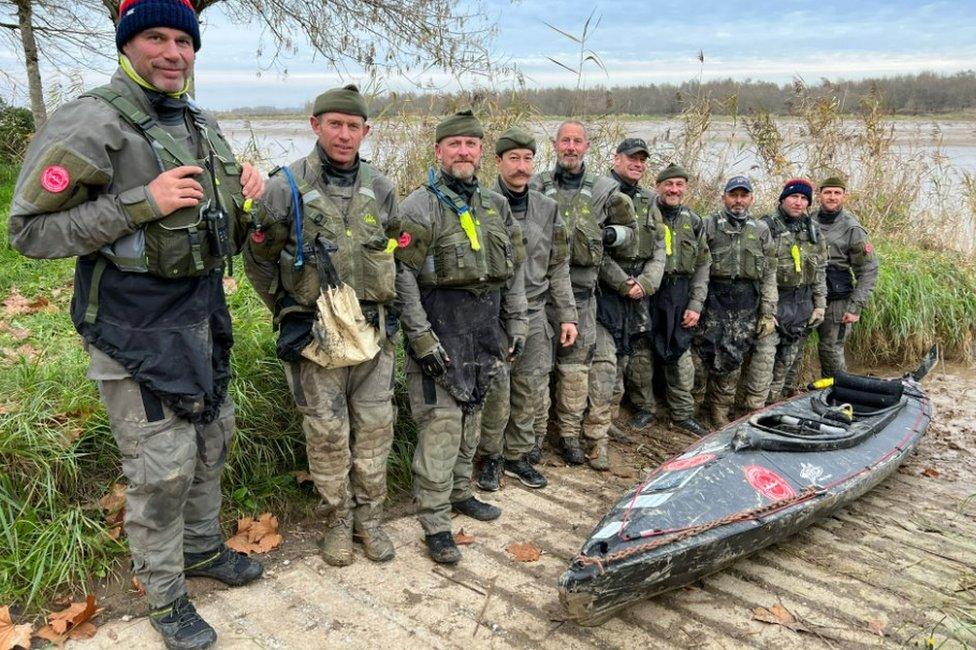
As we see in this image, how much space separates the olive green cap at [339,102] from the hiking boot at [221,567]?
2332 mm

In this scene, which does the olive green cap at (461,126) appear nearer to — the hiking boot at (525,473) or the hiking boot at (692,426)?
the hiking boot at (525,473)

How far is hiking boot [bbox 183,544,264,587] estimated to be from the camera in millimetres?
3621

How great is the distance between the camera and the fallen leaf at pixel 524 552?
4078mm

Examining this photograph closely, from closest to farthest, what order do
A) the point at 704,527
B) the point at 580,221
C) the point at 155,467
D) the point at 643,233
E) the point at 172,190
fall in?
1. the point at 172,190
2. the point at 155,467
3. the point at 704,527
4. the point at 580,221
5. the point at 643,233

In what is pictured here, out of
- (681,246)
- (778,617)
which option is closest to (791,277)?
(681,246)

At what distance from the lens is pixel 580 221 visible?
17.3ft

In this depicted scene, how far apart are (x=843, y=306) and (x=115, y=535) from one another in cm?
716


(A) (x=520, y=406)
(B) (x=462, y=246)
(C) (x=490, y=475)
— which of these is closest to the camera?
(B) (x=462, y=246)

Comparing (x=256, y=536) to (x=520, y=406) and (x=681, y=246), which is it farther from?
(x=681, y=246)

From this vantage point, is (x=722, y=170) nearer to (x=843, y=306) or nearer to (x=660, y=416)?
(x=843, y=306)

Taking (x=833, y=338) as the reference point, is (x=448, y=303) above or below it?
above

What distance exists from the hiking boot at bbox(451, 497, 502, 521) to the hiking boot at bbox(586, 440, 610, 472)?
1.18m

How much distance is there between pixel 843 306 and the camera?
25.1 ft

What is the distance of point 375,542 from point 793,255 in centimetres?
499
